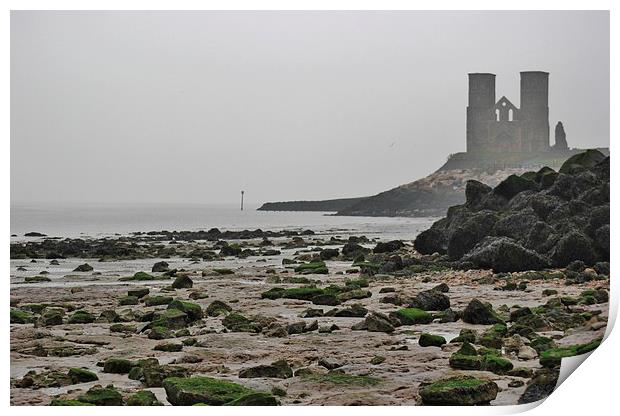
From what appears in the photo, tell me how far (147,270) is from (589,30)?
19.3ft

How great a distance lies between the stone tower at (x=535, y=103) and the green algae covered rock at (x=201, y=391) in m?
4.86

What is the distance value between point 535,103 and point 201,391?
522cm

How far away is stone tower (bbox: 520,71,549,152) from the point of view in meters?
10.2

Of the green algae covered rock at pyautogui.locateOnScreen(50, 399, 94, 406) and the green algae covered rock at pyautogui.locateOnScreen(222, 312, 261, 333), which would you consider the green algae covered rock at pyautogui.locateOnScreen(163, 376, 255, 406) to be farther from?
the green algae covered rock at pyautogui.locateOnScreen(222, 312, 261, 333)

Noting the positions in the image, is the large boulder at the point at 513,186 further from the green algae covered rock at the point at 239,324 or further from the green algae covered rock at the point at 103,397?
the green algae covered rock at the point at 103,397

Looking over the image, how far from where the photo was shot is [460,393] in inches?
284

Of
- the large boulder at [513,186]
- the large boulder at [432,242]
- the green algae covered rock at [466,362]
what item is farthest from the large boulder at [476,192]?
the green algae covered rock at [466,362]

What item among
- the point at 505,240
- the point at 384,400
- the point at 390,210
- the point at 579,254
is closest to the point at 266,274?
the point at 390,210

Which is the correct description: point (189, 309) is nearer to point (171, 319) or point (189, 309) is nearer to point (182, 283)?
point (171, 319)

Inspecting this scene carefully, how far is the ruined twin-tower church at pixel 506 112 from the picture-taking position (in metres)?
10.2

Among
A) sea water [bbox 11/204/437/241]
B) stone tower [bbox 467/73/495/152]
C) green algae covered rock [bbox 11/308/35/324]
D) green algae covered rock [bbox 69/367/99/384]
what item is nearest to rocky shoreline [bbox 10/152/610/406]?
green algae covered rock [bbox 69/367/99/384]

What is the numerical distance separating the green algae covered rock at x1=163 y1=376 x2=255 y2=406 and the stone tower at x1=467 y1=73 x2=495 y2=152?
14.6ft
